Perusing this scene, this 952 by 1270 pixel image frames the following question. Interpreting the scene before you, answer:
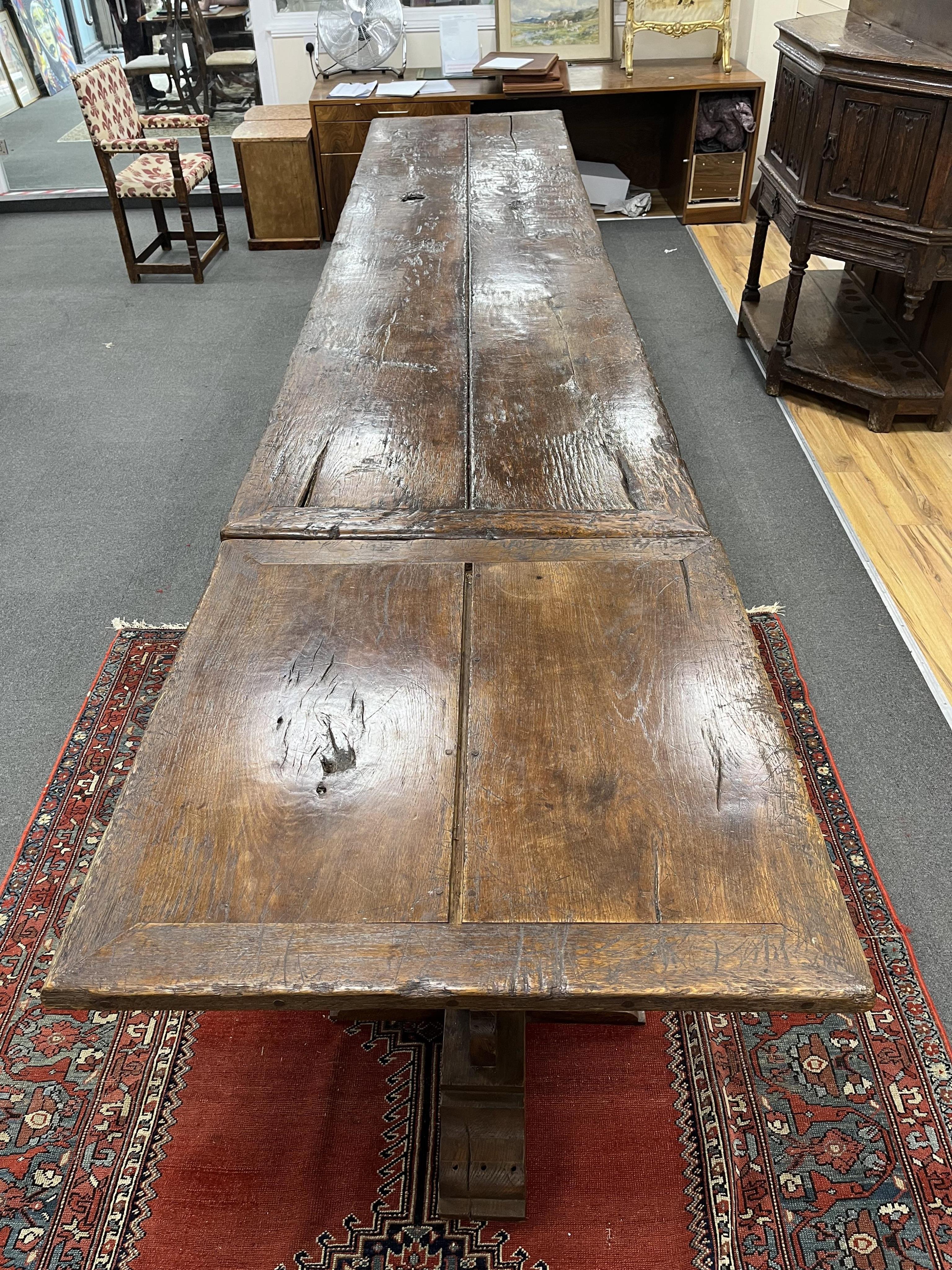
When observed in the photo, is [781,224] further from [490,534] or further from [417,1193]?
[417,1193]

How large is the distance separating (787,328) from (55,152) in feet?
16.4

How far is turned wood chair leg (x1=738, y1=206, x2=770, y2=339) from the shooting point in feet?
11.9

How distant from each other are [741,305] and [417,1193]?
3.50 meters

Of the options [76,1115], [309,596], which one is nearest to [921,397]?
[309,596]

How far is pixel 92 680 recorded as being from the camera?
8.05 feet

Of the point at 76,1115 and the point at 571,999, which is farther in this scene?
the point at 76,1115

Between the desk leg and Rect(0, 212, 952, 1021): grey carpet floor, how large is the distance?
84cm

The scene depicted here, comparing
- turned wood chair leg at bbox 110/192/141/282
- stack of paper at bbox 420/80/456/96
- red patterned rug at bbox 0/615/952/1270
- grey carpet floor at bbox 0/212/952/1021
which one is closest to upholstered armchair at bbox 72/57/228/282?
turned wood chair leg at bbox 110/192/141/282

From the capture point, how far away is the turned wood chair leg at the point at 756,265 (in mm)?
3633

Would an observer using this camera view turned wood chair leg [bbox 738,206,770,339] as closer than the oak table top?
No

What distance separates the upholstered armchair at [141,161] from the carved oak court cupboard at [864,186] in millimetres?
2577

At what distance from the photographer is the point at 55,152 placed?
20.0 feet

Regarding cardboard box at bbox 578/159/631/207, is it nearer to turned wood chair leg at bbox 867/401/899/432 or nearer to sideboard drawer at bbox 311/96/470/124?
sideboard drawer at bbox 311/96/470/124

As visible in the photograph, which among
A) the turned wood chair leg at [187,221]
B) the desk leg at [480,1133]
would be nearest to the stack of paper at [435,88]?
the turned wood chair leg at [187,221]
